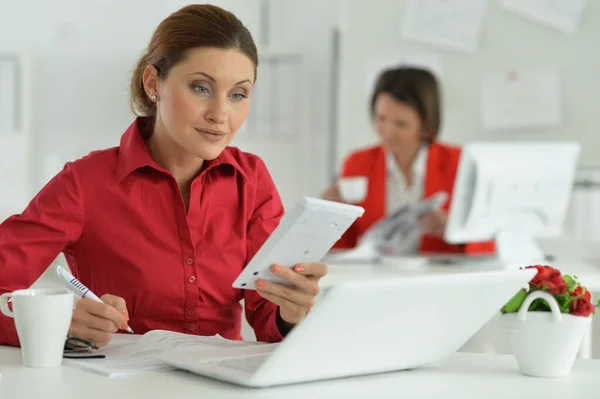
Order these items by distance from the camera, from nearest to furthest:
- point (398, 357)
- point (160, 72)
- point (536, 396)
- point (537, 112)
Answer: point (536, 396)
point (398, 357)
point (160, 72)
point (537, 112)

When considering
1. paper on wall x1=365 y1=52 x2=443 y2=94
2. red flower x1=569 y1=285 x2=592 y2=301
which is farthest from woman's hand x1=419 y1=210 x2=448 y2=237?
red flower x1=569 y1=285 x2=592 y2=301

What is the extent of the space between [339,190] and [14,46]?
1587mm

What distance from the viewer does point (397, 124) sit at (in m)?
3.79

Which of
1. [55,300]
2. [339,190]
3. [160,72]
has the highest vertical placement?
[160,72]

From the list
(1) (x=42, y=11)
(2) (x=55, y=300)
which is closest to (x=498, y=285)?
(2) (x=55, y=300)

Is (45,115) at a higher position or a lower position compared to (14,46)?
lower

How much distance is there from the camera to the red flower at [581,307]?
1176 millimetres

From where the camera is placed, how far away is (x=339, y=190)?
3.53 meters

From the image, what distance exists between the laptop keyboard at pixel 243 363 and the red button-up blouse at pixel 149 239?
0.34 meters

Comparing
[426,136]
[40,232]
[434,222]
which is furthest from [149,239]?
[426,136]

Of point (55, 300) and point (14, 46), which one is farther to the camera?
point (14, 46)

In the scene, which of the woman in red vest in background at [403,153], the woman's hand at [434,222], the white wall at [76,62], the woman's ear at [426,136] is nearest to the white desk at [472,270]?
the woman's hand at [434,222]

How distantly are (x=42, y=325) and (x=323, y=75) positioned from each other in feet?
10.1

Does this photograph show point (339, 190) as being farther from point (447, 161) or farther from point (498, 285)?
point (498, 285)
